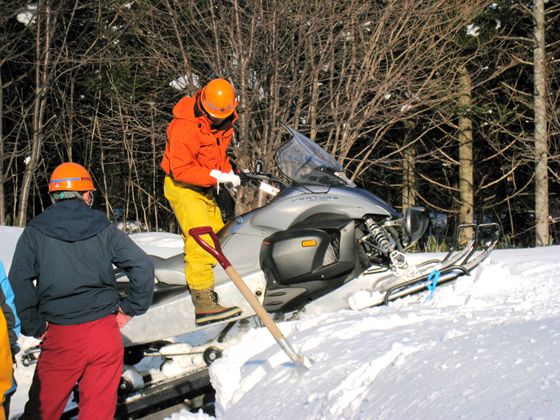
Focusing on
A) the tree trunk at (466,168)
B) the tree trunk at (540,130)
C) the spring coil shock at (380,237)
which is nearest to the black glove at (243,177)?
the spring coil shock at (380,237)

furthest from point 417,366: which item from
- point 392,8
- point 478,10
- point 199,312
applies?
point 478,10

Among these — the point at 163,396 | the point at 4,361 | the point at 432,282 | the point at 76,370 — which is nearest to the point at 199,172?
the point at 163,396

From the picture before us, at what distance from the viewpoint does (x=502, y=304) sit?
17.2ft

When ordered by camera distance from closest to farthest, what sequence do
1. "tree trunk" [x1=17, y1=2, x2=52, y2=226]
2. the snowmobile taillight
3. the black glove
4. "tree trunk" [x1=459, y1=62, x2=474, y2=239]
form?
1. the snowmobile taillight
2. the black glove
3. "tree trunk" [x1=17, y1=2, x2=52, y2=226]
4. "tree trunk" [x1=459, y1=62, x2=474, y2=239]

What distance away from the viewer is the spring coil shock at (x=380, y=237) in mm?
5426

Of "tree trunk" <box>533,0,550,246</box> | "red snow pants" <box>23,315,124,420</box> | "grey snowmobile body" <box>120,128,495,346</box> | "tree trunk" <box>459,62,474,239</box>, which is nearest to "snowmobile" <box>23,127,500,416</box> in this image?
"grey snowmobile body" <box>120,128,495,346</box>

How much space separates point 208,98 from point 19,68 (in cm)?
1247

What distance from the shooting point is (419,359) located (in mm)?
3961

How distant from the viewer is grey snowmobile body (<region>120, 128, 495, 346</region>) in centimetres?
530

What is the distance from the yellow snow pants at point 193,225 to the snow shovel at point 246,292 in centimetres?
8

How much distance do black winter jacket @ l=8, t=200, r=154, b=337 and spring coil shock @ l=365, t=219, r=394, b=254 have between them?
2.03m

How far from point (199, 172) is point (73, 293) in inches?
66.7

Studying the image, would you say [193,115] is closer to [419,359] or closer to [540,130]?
[419,359]

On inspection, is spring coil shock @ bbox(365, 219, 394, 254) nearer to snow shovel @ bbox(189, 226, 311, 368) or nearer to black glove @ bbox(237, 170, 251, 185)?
black glove @ bbox(237, 170, 251, 185)
